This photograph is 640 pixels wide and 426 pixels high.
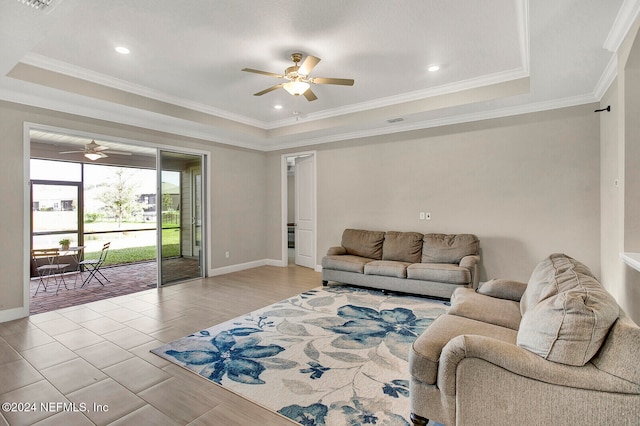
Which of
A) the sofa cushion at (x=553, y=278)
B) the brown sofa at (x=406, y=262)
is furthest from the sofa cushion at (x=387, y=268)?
the sofa cushion at (x=553, y=278)

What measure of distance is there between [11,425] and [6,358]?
1218mm

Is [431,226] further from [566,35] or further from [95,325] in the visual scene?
[95,325]

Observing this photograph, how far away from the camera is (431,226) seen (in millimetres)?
5367

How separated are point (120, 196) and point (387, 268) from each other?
28.5ft

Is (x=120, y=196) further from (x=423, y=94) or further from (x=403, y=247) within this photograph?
(x=423, y=94)

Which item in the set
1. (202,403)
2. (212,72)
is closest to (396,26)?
(212,72)

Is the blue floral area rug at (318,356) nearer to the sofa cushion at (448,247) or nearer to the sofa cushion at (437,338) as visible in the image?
the sofa cushion at (437,338)

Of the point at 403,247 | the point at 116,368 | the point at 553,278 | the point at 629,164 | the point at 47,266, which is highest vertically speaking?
the point at 629,164

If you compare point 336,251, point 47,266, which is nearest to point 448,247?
point 336,251

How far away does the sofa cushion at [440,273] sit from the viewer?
14.0 feet

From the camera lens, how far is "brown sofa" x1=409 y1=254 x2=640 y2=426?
144 centimetres

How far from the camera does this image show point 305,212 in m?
7.07

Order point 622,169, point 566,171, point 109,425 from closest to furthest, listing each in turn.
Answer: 1. point 109,425
2. point 622,169
3. point 566,171

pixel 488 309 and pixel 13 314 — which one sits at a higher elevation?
pixel 488 309
